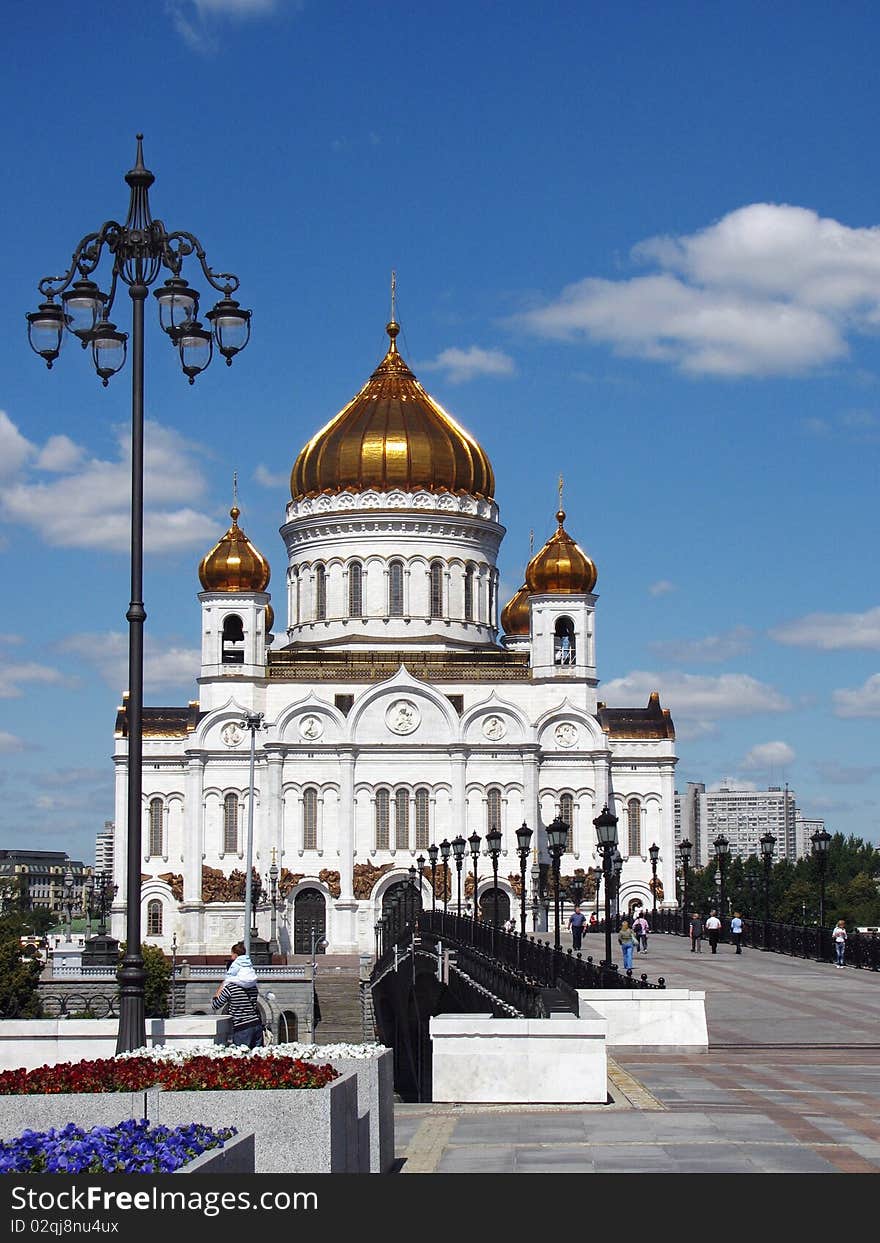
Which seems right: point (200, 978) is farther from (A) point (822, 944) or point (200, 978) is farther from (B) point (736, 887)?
(B) point (736, 887)

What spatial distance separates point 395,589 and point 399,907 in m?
19.0

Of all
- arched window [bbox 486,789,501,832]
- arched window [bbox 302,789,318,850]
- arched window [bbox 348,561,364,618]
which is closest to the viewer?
arched window [bbox 302,789,318,850]

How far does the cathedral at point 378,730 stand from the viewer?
74.7 m

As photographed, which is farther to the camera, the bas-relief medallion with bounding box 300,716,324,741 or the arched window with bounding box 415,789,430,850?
the bas-relief medallion with bounding box 300,716,324,741

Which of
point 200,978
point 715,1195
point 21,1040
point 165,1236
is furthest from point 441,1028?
point 200,978

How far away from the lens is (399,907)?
2576 inches

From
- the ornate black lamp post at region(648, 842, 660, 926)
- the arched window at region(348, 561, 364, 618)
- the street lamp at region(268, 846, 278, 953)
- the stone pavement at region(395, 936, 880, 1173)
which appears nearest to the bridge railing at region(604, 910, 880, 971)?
the ornate black lamp post at region(648, 842, 660, 926)

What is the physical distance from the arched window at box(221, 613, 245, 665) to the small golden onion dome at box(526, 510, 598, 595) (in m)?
12.2

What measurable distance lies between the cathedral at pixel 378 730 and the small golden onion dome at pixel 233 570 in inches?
3.3

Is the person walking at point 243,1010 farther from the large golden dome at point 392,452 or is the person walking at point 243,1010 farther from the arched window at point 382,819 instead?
the large golden dome at point 392,452

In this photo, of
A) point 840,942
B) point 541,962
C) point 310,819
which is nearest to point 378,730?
point 310,819

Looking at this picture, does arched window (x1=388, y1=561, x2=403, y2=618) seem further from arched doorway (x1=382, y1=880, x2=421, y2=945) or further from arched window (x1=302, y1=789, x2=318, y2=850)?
arched doorway (x1=382, y1=880, x2=421, y2=945)

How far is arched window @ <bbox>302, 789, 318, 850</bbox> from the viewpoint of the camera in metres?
75.2

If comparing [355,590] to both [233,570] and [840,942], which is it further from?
[840,942]
